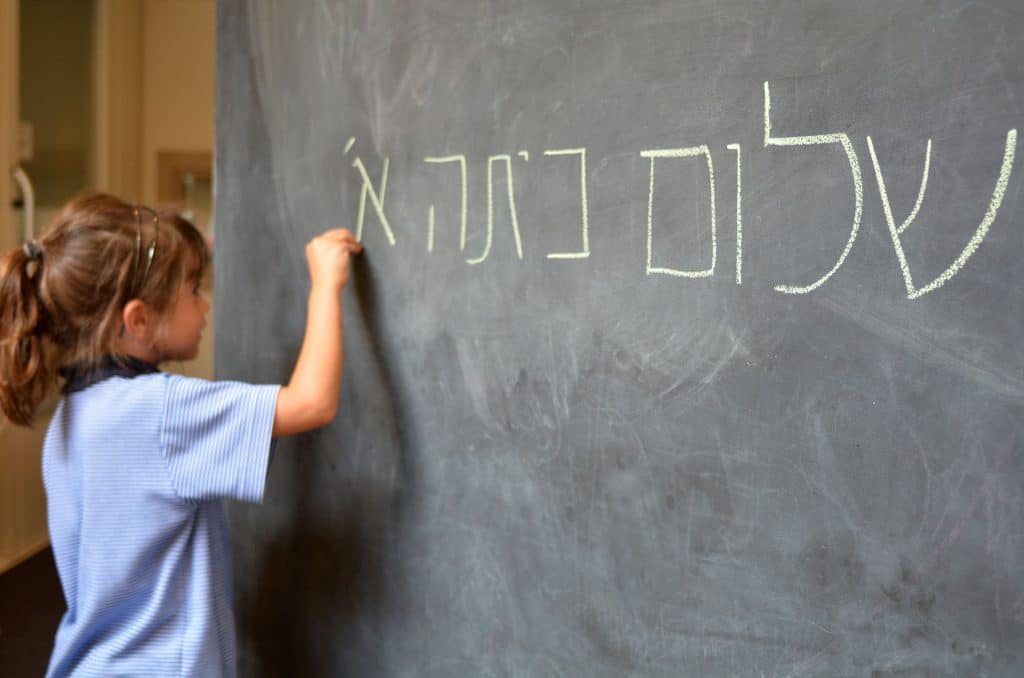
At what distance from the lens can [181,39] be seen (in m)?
4.30

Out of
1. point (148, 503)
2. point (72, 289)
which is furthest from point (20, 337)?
point (148, 503)

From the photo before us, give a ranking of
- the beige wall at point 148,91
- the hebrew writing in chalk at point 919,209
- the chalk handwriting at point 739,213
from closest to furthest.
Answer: the hebrew writing in chalk at point 919,209 < the chalk handwriting at point 739,213 < the beige wall at point 148,91

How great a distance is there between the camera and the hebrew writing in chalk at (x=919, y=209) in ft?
2.49

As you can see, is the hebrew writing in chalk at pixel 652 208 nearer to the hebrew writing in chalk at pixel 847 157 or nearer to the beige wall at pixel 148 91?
the hebrew writing in chalk at pixel 847 157

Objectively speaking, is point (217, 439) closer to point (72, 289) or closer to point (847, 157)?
point (72, 289)

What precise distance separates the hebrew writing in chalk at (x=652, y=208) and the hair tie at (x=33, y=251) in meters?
0.74

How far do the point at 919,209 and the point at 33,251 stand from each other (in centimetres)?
100

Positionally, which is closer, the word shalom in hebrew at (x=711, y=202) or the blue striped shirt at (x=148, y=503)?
the word shalom in hebrew at (x=711, y=202)

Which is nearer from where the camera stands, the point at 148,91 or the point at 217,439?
the point at 217,439

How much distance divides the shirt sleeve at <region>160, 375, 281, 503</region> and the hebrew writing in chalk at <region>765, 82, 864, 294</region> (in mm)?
607

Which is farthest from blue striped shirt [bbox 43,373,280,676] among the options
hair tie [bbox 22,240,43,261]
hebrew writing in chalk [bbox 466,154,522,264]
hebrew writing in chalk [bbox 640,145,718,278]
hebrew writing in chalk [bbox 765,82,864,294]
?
hebrew writing in chalk [bbox 765,82,864,294]

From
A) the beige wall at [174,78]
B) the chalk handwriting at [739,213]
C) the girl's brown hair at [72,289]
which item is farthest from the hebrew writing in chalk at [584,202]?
the beige wall at [174,78]

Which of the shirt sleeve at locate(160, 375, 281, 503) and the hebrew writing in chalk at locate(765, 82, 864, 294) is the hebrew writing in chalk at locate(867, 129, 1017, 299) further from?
the shirt sleeve at locate(160, 375, 281, 503)

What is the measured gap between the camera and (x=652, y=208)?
956mm
